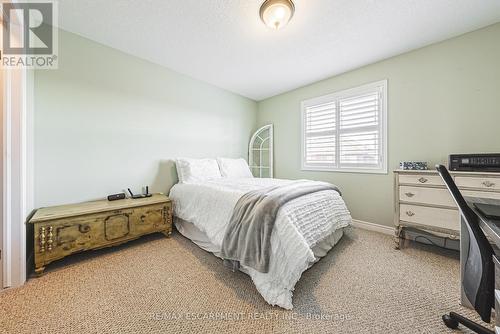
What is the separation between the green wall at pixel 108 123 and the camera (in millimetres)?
2041

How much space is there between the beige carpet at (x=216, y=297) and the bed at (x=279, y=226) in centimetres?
13

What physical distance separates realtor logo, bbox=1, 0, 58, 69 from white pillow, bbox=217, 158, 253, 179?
2.35 meters

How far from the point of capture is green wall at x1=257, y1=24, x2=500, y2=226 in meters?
2.00

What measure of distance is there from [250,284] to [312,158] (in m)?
2.49

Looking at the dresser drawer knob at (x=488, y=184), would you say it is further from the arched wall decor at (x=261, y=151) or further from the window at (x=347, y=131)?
the arched wall decor at (x=261, y=151)

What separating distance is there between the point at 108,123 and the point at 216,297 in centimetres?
240

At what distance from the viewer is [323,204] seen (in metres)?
1.99

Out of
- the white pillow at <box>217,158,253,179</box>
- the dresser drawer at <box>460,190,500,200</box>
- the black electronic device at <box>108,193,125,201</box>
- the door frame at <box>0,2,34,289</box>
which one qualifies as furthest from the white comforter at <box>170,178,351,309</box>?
the door frame at <box>0,2,34,289</box>

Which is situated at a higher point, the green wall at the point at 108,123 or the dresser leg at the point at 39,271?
the green wall at the point at 108,123

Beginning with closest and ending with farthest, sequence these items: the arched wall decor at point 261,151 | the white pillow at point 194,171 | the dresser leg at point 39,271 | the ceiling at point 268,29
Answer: the dresser leg at point 39,271 → the ceiling at point 268,29 → the white pillow at point 194,171 → the arched wall decor at point 261,151

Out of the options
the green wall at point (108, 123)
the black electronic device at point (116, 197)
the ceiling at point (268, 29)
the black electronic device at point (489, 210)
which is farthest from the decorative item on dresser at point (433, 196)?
the black electronic device at point (116, 197)

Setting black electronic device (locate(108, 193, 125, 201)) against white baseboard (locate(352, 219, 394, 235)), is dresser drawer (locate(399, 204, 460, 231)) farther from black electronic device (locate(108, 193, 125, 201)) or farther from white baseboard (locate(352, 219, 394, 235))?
black electronic device (locate(108, 193, 125, 201))

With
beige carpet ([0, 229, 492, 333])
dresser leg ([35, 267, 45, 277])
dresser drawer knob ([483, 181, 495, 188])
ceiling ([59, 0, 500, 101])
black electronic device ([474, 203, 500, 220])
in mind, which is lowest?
beige carpet ([0, 229, 492, 333])

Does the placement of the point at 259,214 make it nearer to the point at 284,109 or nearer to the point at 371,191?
the point at 371,191
